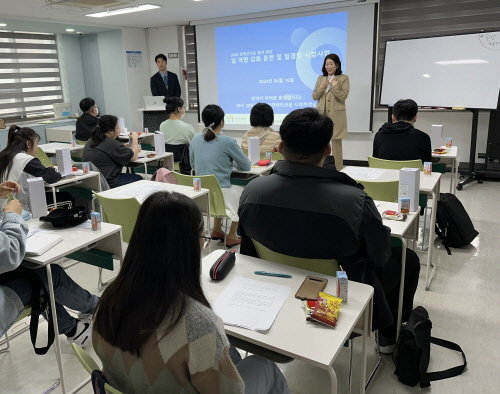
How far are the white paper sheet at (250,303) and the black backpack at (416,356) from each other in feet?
2.98

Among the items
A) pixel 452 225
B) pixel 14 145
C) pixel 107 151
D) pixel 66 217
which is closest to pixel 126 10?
pixel 107 151

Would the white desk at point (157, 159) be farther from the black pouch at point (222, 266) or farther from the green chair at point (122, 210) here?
the black pouch at point (222, 266)

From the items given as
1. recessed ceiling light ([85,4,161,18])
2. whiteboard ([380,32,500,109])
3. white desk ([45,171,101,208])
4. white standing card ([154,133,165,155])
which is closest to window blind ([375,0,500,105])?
whiteboard ([380,32,500,109])

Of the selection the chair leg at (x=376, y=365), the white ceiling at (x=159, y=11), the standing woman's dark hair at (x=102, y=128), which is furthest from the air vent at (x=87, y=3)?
the chair leg at (x=376, y=365)

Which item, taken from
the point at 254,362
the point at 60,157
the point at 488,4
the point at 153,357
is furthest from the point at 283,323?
the point at 488,4

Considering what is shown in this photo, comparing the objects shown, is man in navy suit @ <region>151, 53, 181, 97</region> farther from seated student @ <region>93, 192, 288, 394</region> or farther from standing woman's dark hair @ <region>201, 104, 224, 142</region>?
seated student @ <region>93, 192, 288, 394</region>

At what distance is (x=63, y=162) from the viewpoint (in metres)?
3.74

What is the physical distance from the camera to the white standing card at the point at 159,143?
4629mm

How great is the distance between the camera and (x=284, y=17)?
684 cm

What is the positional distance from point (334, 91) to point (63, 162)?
12.3ft

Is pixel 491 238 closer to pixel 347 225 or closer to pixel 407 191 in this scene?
pixel 407 191

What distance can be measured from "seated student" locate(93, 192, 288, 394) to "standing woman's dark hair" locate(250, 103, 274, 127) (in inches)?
118

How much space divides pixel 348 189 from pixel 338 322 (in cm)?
49

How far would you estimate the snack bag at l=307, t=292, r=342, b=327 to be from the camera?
135 centimetres
